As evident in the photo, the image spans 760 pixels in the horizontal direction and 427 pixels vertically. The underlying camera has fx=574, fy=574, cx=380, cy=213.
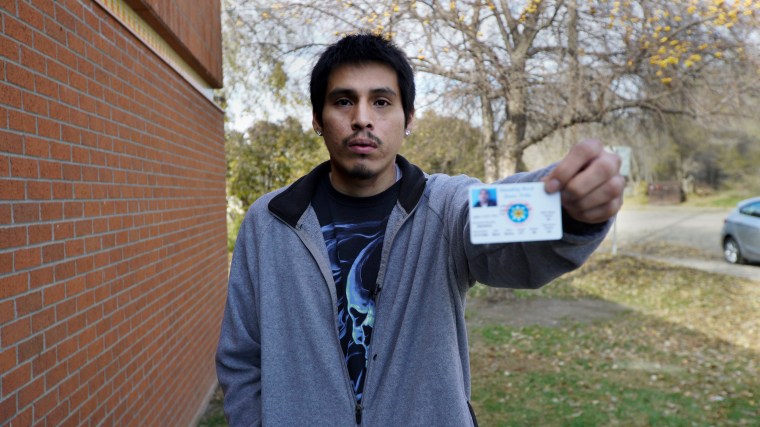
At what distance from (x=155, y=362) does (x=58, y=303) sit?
165 cm

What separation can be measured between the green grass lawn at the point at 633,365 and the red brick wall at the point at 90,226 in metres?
1.77

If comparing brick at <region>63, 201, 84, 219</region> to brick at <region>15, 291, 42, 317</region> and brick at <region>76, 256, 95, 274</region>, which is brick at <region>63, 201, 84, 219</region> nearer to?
brick at <region>76, 256, 95, 274</region>

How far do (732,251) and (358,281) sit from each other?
48.8 feet

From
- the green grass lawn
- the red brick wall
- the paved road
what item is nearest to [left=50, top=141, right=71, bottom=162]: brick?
the red brick wall

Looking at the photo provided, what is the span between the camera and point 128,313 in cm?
351

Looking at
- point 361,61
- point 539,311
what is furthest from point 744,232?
point 361,61

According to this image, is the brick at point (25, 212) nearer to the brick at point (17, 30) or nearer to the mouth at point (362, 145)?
the brick at point (17, 30)

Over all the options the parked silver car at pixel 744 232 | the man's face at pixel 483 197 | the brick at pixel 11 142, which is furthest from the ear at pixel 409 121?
the parked silver car at pixel 744 232

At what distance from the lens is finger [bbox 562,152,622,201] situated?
125 cm

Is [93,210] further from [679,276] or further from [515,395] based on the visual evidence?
[679,276]

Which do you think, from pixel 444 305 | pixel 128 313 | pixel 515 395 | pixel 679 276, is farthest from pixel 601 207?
pixel 679 276

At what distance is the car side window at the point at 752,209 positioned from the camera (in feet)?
41.6

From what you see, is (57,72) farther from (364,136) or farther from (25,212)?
(364,136)

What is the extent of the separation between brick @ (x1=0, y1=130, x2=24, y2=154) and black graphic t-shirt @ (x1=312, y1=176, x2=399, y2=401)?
45.3 inches
